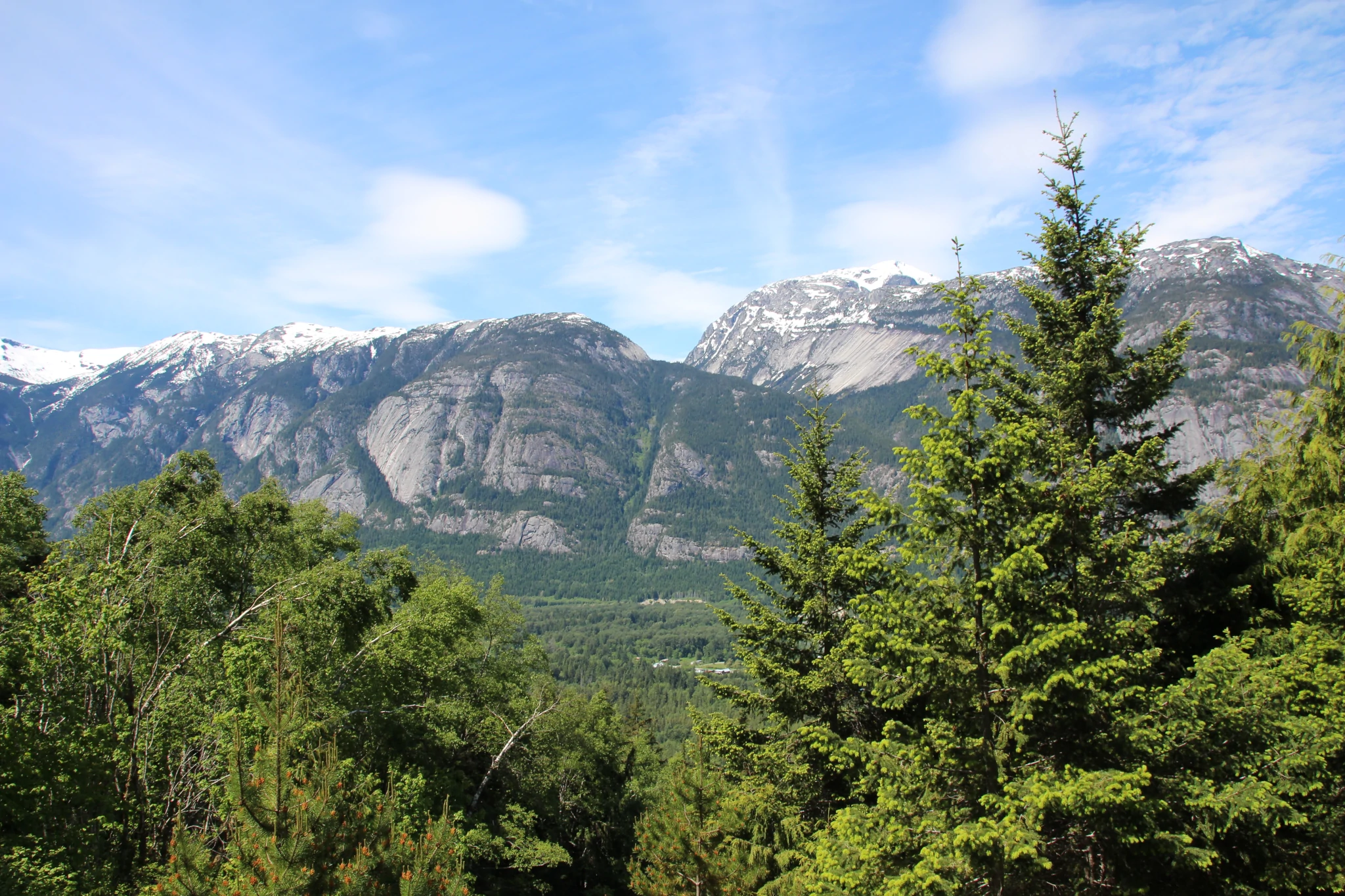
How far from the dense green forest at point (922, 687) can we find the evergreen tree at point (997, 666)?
0.19 ft

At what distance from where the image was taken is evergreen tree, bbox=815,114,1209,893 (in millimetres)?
9141

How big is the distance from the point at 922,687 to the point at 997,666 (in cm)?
136

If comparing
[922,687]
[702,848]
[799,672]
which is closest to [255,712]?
[799,672]

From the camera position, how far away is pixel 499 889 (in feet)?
79.7

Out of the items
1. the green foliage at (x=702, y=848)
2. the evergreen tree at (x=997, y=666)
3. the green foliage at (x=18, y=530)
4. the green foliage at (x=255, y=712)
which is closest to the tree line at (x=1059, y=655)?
the evergreen tree at (x=997, y=666)

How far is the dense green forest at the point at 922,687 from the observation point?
9.37 meters

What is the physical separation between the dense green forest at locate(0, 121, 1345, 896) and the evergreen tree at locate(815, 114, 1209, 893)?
6 cm

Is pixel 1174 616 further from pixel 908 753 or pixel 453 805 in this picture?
pixel 453 805

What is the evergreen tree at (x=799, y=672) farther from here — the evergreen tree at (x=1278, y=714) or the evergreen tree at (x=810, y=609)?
the evergreen tree at (x=1278, y=714)

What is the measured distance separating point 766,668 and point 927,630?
5.47 metres

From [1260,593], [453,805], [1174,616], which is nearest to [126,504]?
[453,805]

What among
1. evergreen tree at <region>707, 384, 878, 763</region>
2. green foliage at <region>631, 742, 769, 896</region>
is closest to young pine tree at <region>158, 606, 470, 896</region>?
evergreen tree at <region>707, 384, 878, 763</region>

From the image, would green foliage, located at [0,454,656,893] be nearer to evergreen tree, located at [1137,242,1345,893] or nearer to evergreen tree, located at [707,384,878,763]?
evergreen tree, located at [707,384,878,763]

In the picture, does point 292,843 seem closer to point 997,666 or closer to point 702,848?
point 997,666
